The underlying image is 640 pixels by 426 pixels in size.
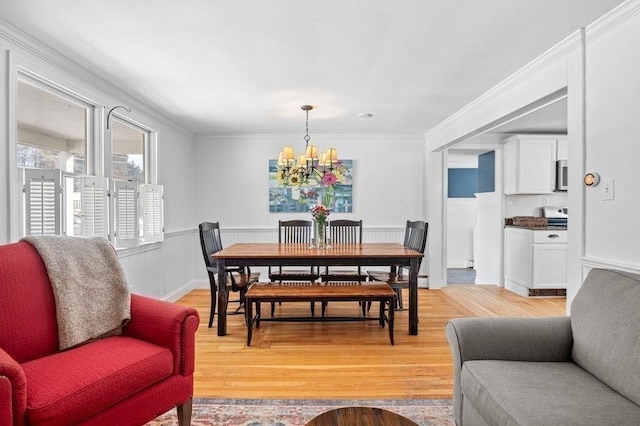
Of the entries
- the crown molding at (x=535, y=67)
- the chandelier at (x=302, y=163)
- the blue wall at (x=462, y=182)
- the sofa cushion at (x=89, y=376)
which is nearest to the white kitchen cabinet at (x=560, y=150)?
the crown molding at (x=535, y=67)

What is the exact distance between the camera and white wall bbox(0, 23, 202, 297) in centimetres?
228

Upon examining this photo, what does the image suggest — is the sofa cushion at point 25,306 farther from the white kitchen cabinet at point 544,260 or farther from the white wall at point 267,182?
the white kitchen cabinet at point 544,260

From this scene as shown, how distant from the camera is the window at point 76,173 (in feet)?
8.30

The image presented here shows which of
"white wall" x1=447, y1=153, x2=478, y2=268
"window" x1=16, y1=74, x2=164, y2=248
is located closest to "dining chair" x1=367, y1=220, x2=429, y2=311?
"window" x1=16, y1=74, x2=164, y2=248

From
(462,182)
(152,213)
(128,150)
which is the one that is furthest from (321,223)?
(462,182)

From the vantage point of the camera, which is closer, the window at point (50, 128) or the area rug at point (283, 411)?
the area rug at point (283, 411)

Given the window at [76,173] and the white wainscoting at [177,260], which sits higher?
the window at [76,173]

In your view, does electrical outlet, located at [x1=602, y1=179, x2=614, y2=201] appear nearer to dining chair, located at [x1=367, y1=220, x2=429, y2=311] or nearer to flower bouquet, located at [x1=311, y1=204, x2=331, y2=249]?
dining chair, located at [x1=367, y1=220, x2=429, y2=311]

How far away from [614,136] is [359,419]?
6.91 feet

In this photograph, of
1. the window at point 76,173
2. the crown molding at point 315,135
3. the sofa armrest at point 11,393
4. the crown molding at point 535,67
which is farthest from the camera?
the crown molding at point 315,135

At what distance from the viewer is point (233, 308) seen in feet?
14.7

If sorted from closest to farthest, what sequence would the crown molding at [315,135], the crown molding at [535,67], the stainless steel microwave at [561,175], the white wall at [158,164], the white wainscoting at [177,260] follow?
1. the white wall at [158,164]
2. the crown molding at [535,67]
3. the white wainscoting at [177,260]
4. the stainless steel microwave at [561,175]
5. the crown molding at [315,135]

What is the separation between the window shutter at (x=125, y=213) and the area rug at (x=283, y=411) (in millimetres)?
1866

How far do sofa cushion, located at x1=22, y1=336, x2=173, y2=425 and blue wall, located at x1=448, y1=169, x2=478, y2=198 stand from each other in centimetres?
695
